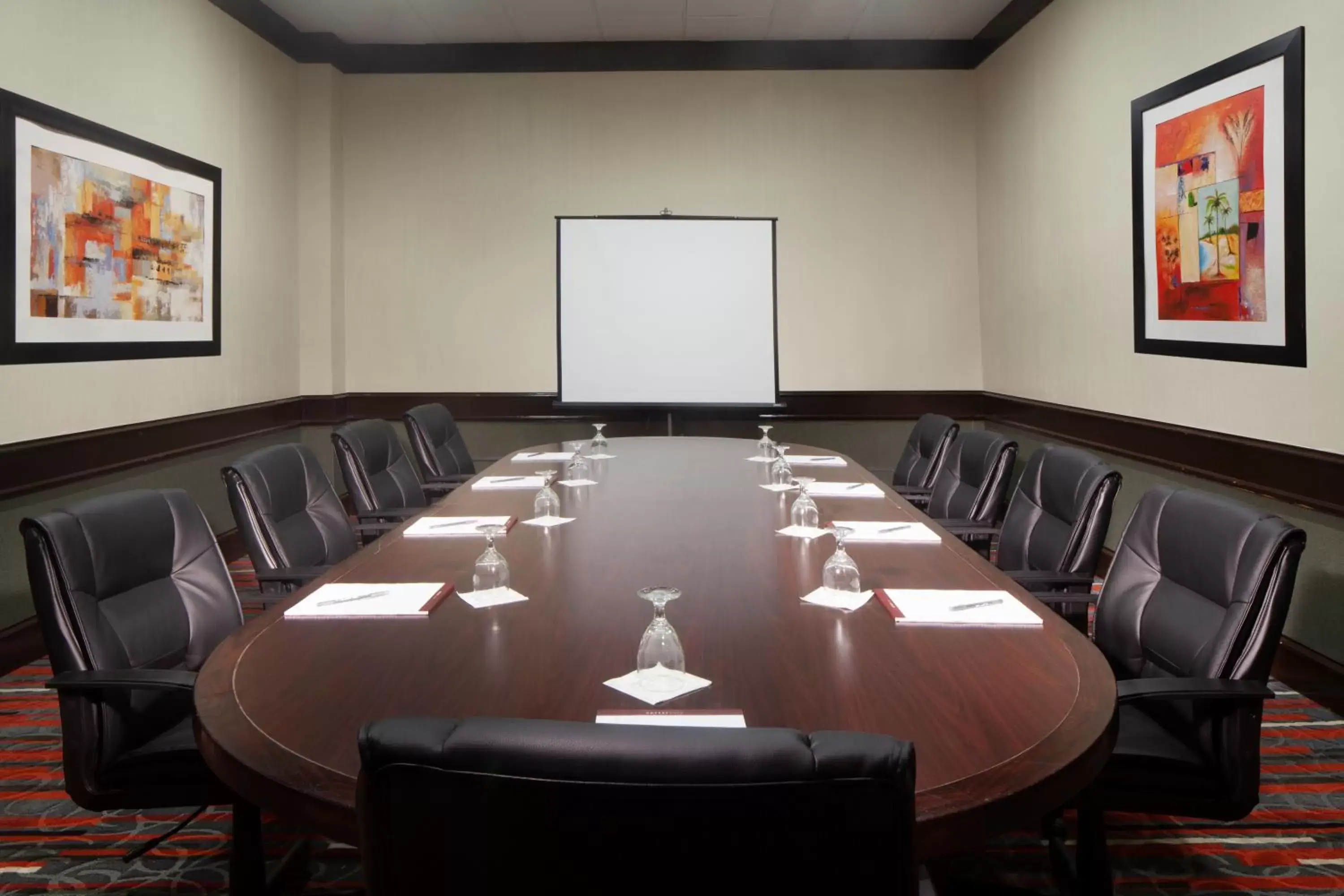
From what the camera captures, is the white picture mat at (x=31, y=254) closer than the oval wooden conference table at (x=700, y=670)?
No

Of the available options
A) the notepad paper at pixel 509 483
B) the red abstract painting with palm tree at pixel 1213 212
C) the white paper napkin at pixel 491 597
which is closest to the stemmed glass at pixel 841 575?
the white paper napkin at pixel 491 597

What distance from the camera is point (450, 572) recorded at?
186 centimetres

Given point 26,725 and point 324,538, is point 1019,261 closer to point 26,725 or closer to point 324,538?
point 324,538

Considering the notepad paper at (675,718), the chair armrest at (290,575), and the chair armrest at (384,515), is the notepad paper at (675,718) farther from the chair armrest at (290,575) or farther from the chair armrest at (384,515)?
the chair armrest at (384,515)

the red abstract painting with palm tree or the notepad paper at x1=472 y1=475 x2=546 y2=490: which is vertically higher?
the red abstract painting with palm tree

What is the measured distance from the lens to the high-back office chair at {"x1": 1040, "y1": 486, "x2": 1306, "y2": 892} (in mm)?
1464

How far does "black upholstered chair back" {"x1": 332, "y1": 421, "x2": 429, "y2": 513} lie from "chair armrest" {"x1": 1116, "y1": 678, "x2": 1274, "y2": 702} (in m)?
2.24

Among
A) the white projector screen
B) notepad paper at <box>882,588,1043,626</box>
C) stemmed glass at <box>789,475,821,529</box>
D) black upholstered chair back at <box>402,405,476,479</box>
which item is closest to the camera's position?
notepad paper at <box>882,588,1043,626</box>

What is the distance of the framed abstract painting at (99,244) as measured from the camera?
124 inches

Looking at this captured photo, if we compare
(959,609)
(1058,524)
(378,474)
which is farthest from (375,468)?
(959,609)

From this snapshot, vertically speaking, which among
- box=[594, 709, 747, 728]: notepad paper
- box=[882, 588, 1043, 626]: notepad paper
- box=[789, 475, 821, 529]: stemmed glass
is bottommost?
box=[594, 709, 747, 728]: notepad paper

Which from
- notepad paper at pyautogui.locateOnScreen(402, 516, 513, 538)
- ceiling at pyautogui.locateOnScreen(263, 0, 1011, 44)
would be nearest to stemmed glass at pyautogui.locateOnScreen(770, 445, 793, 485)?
notepad paper at pyautogui.locateOnScreen(402, 516, 513, 538)

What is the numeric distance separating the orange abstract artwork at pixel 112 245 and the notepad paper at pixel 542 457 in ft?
5.15

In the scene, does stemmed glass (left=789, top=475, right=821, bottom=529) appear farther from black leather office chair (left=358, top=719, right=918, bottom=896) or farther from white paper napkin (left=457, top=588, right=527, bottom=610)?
black leather office chair (left=358, top=719, right=918, bottom=896)
